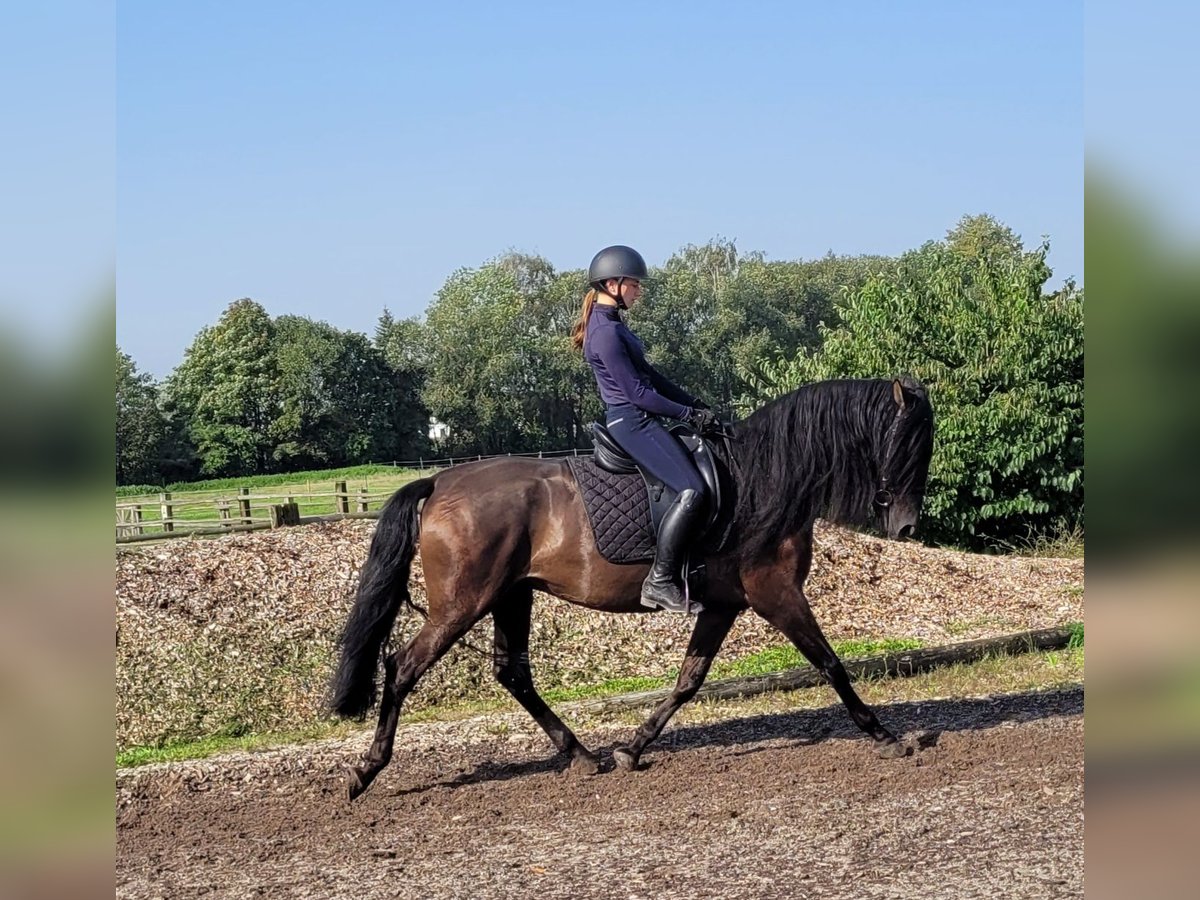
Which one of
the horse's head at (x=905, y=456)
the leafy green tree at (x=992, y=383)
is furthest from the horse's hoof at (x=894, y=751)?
the leafy green tree at (x=992, y=383)

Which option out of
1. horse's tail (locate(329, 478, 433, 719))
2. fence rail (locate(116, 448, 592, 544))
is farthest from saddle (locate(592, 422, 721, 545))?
fence rail (locate(116, 448, 592, 544))

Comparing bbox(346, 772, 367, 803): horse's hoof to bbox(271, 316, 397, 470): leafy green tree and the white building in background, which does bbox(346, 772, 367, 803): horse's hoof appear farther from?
the white building in background

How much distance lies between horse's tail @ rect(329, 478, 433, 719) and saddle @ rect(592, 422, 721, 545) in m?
1.09

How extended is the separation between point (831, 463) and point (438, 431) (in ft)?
173

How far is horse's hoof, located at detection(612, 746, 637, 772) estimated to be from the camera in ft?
25.0

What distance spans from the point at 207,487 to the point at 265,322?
19.2 m

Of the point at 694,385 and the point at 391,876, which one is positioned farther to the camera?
the point at 694,385

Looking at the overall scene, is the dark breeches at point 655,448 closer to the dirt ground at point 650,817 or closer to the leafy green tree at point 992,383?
the dirt ground at point 650,817

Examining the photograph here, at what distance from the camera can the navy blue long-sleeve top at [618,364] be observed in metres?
7.21

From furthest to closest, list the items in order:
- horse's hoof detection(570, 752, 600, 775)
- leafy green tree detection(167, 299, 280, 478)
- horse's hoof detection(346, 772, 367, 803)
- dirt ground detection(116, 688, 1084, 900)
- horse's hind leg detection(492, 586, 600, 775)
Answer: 1. leafy green tree detection(167, 299, 280, 478)
2. horse's hind leg detection(492, 586, 600, 775)
3. horse's hoof detection(570, 752, 600, 775)
4. horse's hoof detection(346, 772, 367, 803)
5. dirt ground detection(116, 688, 1084, 900)

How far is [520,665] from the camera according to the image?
7684mm

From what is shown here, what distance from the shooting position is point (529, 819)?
665 cm
